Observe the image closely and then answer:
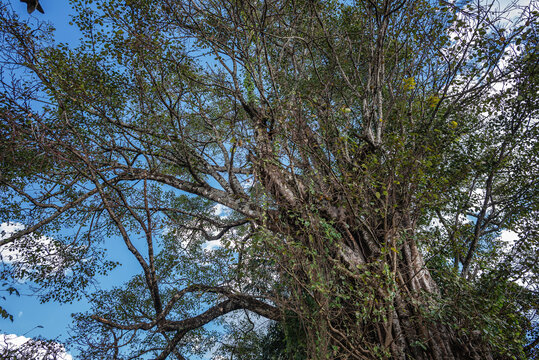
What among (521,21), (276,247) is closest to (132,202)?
(276,247)

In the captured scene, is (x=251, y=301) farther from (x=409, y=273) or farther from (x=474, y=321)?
(x=474, y=321)

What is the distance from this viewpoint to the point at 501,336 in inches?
184

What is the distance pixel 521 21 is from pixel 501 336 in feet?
18.7

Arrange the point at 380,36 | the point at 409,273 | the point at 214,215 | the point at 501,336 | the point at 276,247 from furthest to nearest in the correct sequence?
the point at 214,215 → the point at 380,36 → the point at 409,273 → the point at 276,247 → the point at 501,336

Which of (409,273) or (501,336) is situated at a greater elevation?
(409,273)

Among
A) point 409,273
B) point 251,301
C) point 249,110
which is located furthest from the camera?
point 249,110

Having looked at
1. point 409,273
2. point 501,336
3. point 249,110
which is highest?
point 249,110

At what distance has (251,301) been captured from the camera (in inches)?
286

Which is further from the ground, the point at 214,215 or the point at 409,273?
the point at 214,215

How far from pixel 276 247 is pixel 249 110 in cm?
396

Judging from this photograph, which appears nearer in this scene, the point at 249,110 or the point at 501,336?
the point at 501,336

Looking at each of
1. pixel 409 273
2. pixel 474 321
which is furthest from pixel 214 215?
pixel 474 321

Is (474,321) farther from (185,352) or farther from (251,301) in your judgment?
(185,352)

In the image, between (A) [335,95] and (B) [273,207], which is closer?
(B) [273,207]
